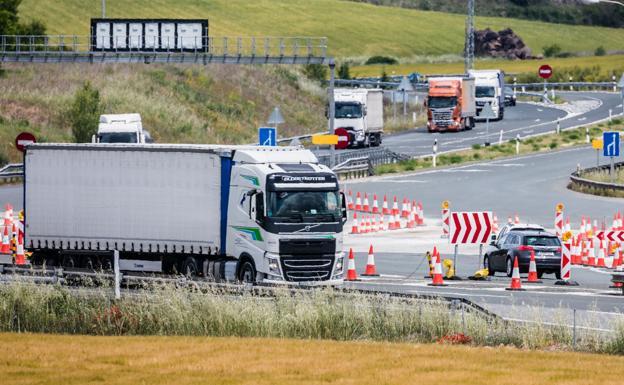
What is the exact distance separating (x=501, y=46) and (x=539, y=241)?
433 feet

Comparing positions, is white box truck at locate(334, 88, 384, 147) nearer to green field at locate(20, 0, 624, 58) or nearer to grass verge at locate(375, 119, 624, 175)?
grass verge at locate(375, 119, 624, 175)

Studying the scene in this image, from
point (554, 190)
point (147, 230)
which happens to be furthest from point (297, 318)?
point (554, 190)

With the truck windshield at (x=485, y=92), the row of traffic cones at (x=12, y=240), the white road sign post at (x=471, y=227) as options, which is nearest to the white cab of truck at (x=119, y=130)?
the row of traffic cones at (x=12, y=240)

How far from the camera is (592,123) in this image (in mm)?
96625

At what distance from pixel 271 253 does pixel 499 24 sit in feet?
519

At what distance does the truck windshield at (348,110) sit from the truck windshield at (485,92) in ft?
55.2

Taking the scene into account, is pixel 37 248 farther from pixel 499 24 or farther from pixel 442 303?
pixel 499 24

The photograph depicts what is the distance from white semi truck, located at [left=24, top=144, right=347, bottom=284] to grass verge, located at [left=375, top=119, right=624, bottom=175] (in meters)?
37.0

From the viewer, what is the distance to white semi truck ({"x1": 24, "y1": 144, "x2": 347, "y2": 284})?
106ft

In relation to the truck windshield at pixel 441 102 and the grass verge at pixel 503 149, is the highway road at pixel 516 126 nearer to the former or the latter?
the truck windshield at pixel 441 102

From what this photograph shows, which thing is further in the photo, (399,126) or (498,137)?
(399,126)

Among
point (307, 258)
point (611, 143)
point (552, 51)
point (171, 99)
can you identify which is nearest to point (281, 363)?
point (307, 258)

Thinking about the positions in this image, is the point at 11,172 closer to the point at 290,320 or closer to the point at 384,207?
the point at 384,207

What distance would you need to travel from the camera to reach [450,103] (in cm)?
9156
